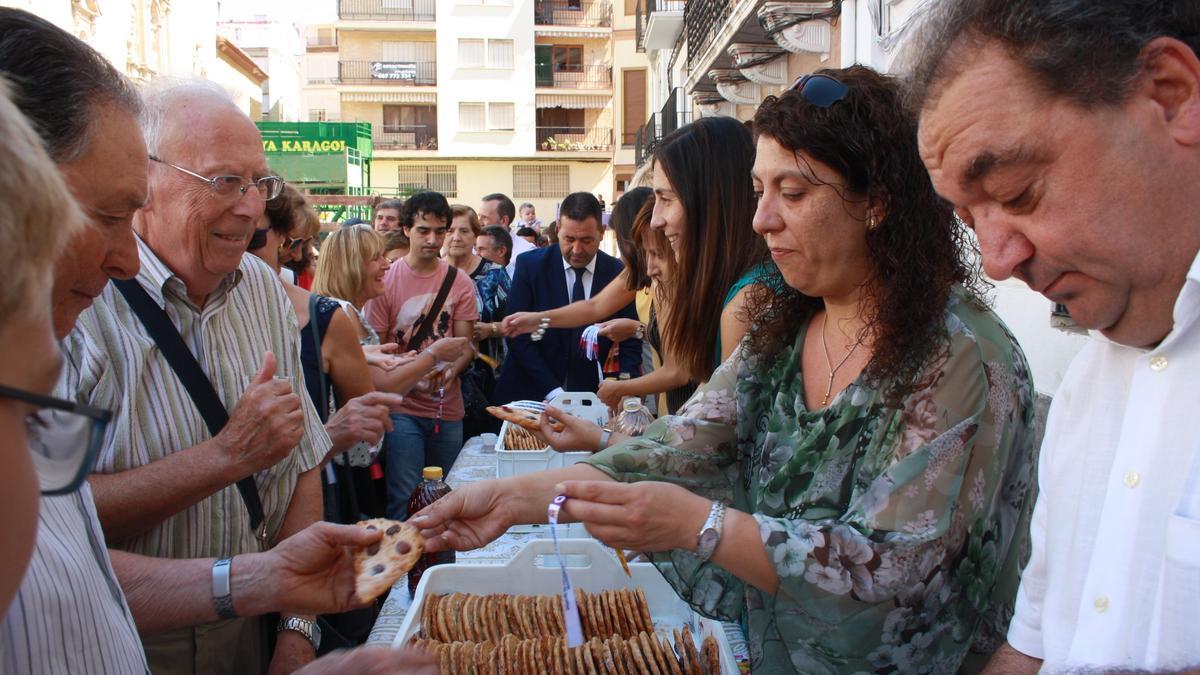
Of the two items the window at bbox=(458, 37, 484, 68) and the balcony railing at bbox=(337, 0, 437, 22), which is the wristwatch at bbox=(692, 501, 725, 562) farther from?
the balcony railing at bbox=(337, 0, 437, 22)

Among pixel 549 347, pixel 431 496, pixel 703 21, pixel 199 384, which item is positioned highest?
pixel 703 21

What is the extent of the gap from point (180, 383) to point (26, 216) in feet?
5.21

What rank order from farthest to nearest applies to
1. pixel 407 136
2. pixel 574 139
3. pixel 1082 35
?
1. pixel 407 136
2. pixel 574 139
3. pixel 1082 35

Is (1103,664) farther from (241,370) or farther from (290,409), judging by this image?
Answer: (241,370)

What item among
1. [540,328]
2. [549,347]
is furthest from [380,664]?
[549,347]

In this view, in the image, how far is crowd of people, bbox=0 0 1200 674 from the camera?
1144 millimetres

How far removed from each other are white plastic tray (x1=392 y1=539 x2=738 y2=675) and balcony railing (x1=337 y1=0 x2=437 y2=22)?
46.0 m

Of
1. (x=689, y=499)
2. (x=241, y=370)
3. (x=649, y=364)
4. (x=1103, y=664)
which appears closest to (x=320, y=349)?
(x=241, y=370)

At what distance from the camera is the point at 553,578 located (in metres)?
2.65

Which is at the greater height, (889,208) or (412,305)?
(889,208)

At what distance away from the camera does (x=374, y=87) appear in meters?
43.8

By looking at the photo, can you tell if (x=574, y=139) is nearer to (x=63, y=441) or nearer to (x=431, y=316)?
(x=431, y=316)

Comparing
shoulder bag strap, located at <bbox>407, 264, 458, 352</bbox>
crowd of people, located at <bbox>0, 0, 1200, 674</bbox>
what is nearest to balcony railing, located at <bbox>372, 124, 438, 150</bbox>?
shoulder bag strap, located at <bbox>407, 264, 458, 352</bbox>

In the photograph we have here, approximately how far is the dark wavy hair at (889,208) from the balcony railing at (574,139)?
42062mm
